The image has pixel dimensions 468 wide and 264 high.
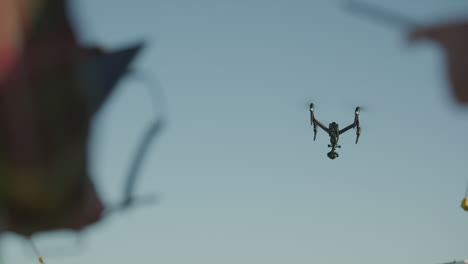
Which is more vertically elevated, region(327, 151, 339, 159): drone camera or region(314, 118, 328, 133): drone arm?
region(314, 118, 328, 133): drone arm

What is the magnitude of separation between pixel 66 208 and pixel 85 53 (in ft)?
3.77

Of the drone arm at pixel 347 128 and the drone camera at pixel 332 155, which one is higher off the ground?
the drone arm at pixel 347 128

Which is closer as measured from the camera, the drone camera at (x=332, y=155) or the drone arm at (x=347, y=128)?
the drone camera at (x=332, y=155)

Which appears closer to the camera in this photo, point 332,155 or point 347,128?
point 332,155

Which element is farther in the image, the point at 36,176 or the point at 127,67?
the point at 127,67

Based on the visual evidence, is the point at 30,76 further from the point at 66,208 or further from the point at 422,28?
the point at 422,28

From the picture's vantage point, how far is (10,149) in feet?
11.4

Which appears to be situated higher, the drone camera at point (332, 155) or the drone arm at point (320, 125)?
the drone arm at point (320, 125)

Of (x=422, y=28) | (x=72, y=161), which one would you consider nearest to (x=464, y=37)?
(x=422, y=28)

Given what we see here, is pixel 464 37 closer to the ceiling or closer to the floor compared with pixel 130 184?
closer to the ceiling

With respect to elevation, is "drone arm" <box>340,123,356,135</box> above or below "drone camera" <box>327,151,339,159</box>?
above

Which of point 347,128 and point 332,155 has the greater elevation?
point 347,128

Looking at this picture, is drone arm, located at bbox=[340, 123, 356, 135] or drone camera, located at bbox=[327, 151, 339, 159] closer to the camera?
drone camera, located at bbox=[327, 151, 339, 159]

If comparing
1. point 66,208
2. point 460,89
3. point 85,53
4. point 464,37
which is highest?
point 85,53
